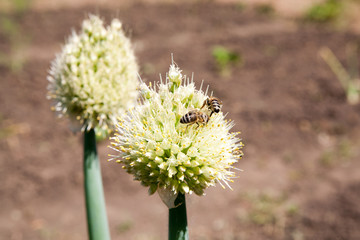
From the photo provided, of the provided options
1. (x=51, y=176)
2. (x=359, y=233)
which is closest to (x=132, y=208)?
(x=51, y=176)

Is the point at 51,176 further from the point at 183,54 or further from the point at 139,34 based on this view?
the point at 139,34

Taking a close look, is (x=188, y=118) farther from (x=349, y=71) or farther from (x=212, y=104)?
(x=349, y=71)

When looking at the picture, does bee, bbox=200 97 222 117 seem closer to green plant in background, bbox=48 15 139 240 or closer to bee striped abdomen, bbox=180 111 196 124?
bee striped abdomen, bbox=180 111 196 124

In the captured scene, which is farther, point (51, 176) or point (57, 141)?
point (57, 141)

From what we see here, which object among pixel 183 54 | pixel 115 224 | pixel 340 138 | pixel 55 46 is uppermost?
pixel 55 46

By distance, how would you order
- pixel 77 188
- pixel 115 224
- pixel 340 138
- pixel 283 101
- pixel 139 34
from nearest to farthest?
pixel 115 224, pixel 77 188, pixel 340 138, pixel 283 101, pixel 139 34

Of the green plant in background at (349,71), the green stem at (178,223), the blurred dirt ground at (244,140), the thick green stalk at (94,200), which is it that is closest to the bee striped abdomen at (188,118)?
the green stem at (178,223)

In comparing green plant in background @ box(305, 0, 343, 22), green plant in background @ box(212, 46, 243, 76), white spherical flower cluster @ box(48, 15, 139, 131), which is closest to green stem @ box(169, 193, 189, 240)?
white spherical flower cluster @ box(48, 15, 139, 131)
